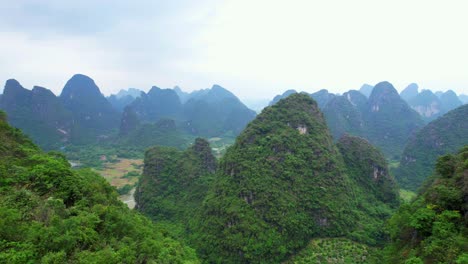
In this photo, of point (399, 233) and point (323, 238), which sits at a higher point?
point (399, 233)

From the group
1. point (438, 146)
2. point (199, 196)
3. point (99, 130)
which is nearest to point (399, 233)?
point (199, 196)

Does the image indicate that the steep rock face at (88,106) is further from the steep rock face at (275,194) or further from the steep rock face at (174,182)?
the steep rock face at (275,194)

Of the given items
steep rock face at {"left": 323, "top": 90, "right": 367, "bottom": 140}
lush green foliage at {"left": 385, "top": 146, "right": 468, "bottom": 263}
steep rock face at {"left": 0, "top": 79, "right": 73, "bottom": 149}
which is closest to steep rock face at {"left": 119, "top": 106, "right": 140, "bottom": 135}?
steep rock face at {"left": 0, "top": 79, "right": 73, "bottom": 149}

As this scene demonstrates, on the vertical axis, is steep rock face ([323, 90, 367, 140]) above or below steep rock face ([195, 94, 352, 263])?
above

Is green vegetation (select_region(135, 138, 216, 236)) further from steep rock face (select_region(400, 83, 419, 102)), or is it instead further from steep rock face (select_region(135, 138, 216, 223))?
steep rock face (select_region(400, 83, 419, 102))

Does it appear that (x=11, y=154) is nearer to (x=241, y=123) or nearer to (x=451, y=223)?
(x=451, y=223)

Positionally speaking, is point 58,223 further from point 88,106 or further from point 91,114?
point 88,106
